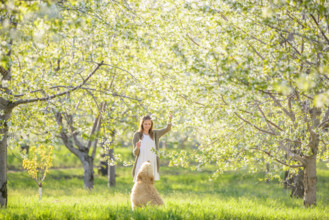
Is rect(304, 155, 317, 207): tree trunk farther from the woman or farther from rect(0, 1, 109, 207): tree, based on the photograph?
rect(0, 1, 109, 207): tree

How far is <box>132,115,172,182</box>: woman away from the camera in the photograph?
9.47m

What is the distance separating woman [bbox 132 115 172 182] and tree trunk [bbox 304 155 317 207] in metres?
4.06

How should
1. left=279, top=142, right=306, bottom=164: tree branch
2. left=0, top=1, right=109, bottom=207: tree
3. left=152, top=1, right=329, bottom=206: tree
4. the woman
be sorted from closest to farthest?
1. left=0, top=1, right=109, bottom=207: tree
2. left=152, top=1, right=329, bottom=206: tree
3. the woman
4. left=279, top=142, right=306, bottom=164: tree branch

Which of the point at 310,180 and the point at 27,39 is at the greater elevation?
the point at 27,39

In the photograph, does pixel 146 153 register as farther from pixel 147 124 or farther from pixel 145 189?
pixel 145 189

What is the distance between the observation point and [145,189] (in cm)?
779

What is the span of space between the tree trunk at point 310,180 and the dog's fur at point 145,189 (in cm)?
472

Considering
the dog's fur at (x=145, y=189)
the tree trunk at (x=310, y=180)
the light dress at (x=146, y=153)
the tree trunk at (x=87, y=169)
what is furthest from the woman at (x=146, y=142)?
the tree trunk at (x=87, y=169)

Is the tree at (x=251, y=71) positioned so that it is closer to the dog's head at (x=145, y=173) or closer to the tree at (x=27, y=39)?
the dog's head at (x=145, y=173)

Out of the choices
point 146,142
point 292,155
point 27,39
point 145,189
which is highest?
point 27,39

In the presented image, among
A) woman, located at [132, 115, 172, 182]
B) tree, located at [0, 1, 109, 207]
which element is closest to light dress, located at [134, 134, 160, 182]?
woman, located at [132, 115, 172, 182]

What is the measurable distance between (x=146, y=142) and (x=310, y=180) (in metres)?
4.70

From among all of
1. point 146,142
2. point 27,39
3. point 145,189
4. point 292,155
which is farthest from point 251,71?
point 27,39

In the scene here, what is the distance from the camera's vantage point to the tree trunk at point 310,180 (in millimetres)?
10523
